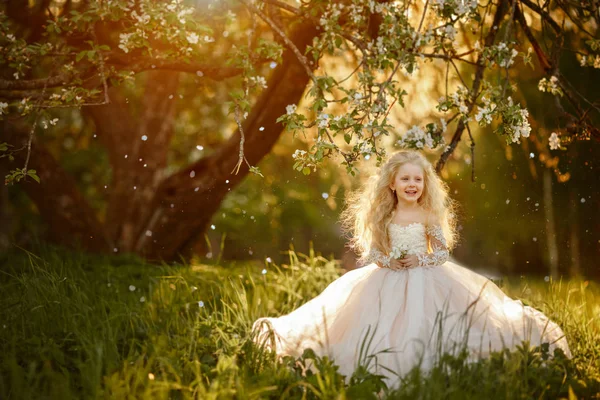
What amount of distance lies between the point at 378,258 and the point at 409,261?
0.76 ft

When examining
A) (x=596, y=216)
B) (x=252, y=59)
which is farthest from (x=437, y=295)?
(x=596, y=216)

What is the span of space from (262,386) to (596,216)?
283 inches

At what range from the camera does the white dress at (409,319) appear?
12.3ft

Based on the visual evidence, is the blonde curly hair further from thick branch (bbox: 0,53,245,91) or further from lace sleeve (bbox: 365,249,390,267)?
thick branch (bbox: 0,53,245,91)

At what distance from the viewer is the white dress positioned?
3.75m

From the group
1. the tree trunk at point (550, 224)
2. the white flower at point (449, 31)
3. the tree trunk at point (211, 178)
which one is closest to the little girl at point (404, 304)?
the white flower at point (449, 31)

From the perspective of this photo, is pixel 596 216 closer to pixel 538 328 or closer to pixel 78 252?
pixel 538 328

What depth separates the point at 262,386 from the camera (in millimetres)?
3273

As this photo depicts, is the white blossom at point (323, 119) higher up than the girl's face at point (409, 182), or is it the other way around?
the white blossom at point (323, 119)

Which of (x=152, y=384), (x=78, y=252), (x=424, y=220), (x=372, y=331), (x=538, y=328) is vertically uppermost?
(x=424, y=220)

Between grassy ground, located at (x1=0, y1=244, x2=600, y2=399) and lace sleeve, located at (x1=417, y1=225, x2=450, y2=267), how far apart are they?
35.1 inches

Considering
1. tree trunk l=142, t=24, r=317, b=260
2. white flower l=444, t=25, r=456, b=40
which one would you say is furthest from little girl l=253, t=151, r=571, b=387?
tree trunk l=142, t=24, r=317, b=260

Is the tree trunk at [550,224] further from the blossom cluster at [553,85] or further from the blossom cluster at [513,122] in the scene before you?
the blossom cluster at [513,122]

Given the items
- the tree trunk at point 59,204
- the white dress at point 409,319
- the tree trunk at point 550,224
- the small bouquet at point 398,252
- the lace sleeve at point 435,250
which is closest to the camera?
the white dress at point 409,319
